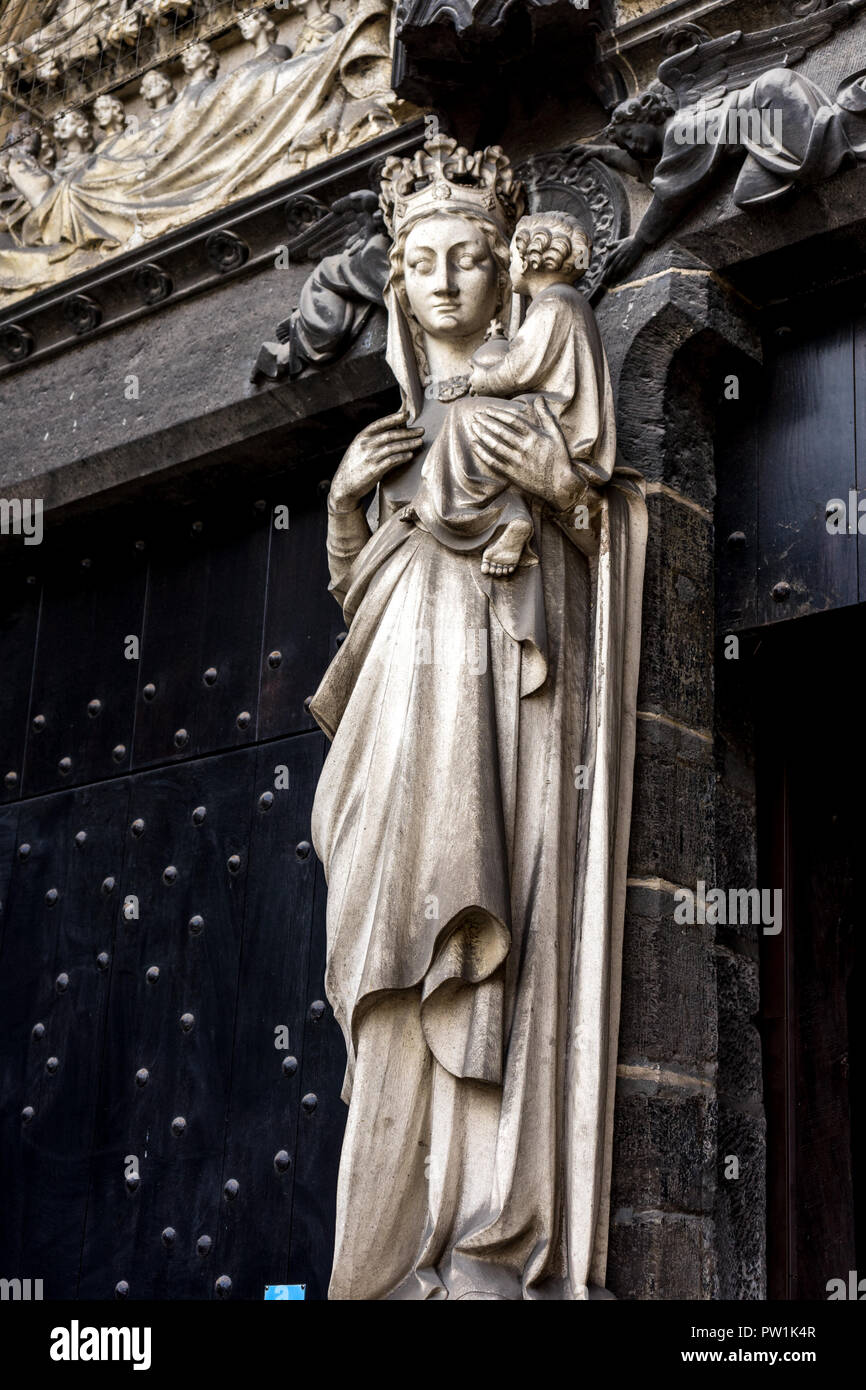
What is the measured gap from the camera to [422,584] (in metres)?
4.07

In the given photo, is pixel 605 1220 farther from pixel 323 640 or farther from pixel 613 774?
pixel 323 640

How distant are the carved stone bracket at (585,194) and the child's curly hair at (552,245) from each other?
0.26m

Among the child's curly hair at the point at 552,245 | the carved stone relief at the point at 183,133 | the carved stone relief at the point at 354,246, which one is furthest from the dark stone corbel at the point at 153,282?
the child's curly hair at the point at 552,245

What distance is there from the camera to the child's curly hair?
13.8 feet

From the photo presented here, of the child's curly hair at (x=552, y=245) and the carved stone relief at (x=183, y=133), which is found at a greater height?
the carved stone relief at (x=183, y=133)

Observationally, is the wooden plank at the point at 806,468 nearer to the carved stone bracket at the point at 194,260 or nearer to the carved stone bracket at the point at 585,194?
the carved stone bracket at the point at 585,194

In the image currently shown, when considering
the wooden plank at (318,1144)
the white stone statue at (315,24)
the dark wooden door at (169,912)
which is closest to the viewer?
the wooden plank at (318,1144)

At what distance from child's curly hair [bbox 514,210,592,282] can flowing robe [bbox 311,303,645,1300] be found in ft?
1.08

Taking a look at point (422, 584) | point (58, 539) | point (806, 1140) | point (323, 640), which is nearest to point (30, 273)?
point (58, 539)

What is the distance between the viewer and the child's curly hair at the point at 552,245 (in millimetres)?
4219

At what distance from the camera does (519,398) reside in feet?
13.5

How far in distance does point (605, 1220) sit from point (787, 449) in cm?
180

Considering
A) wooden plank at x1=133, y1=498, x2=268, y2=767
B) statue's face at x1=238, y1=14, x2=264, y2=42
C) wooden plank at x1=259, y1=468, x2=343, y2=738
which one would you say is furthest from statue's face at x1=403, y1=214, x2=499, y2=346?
statue's face at x1=238, y1=14, x2=264, y2=42

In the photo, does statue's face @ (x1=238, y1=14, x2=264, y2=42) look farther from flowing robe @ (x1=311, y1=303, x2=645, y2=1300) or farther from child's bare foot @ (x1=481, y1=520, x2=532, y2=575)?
child's bare foot @ (x1=481, y1=520, x2=532, y2=575)
